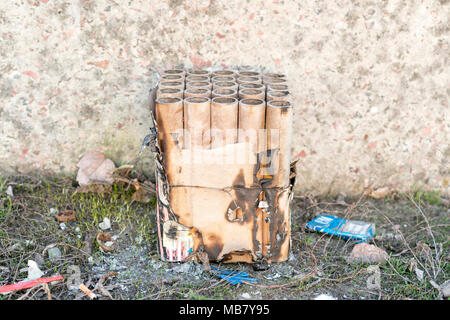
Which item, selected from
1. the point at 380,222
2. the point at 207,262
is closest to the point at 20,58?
the point at 207,262

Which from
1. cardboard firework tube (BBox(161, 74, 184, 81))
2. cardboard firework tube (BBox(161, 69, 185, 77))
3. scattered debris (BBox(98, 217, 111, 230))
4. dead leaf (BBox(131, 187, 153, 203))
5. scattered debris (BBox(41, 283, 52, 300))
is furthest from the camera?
dead leaf (BBox(131, 187, 153, 203))

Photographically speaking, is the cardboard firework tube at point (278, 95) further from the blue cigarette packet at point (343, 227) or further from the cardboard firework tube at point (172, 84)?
the blue cigarette packet at point (343, 227)

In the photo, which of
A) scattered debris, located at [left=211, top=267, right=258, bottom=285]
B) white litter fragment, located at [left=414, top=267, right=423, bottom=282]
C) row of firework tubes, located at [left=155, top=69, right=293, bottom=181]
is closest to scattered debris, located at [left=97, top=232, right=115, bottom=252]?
scattered debris, located at [left=211, top=267, right=258, bottom=285]

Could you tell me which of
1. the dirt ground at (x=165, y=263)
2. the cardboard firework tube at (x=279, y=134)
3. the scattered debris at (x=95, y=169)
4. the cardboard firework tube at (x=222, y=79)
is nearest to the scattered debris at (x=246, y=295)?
the dirt ground at (x=165, y=263)

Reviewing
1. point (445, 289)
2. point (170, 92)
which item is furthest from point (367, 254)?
point (170, 92)

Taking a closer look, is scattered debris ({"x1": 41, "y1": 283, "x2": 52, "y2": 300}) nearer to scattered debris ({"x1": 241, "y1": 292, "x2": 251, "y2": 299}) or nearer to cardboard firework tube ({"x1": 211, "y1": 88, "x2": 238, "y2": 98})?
scattered debris ({"x1": 241, "y1": 292, "x2": 251, "y2": 299})

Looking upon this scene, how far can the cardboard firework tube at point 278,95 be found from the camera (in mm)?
2309

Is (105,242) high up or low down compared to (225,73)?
down

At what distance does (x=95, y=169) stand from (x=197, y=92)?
97 cm

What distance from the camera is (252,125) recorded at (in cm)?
226

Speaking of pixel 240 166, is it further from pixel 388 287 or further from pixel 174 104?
pixel 388 287

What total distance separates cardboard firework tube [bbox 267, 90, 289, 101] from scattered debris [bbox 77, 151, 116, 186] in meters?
1.14

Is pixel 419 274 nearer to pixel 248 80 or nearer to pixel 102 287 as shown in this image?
pixel 248 80

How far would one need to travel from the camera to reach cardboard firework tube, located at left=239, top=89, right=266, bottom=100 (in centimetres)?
233
